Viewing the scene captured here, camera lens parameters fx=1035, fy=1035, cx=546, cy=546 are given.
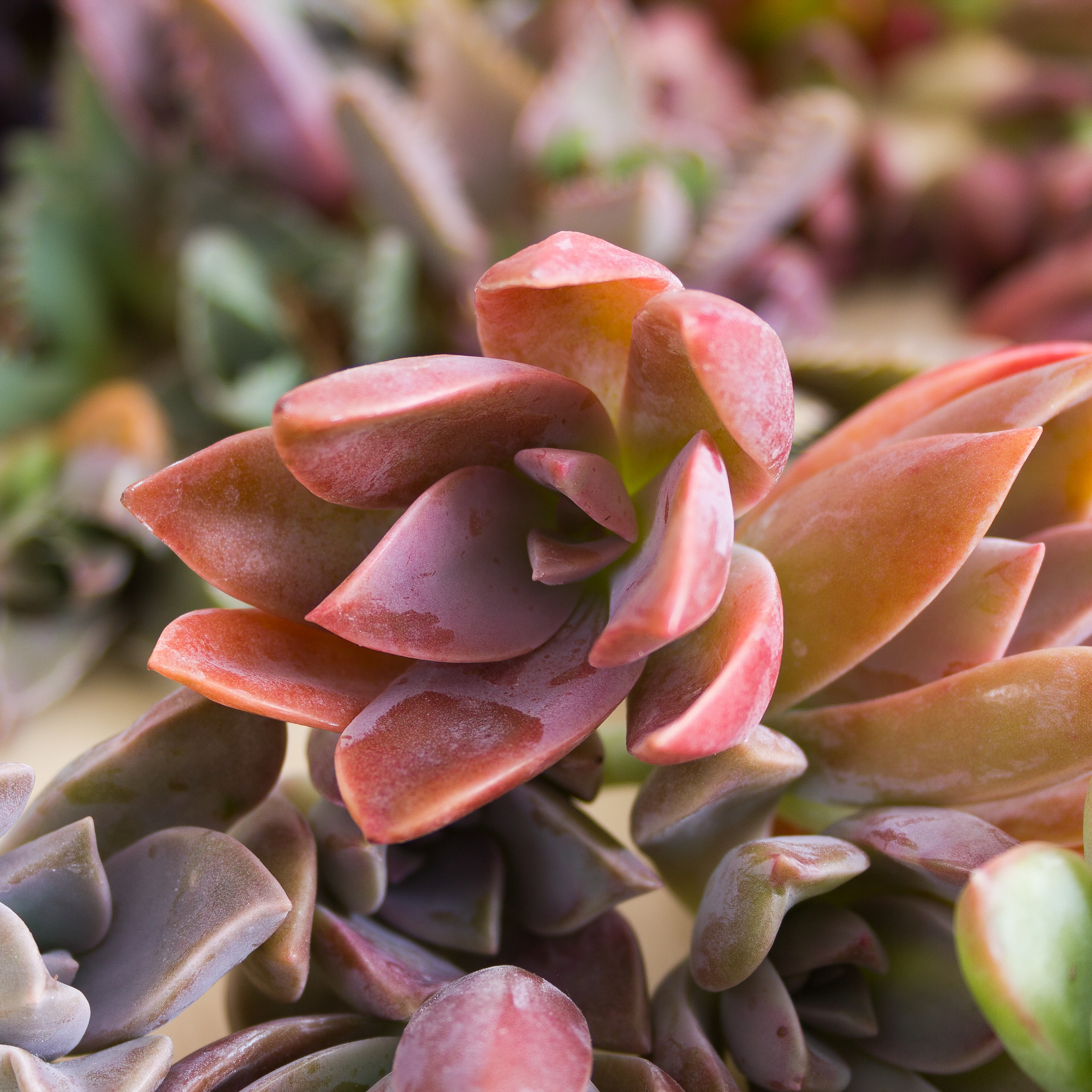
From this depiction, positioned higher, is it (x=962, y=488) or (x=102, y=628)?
(x=962, y=488)

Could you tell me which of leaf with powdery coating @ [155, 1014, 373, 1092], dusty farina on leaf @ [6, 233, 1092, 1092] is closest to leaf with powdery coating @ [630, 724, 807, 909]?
dusty farina on leaf @ [6, 233, 1092, 1092]

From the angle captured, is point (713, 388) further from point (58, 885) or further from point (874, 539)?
point (58, 885)

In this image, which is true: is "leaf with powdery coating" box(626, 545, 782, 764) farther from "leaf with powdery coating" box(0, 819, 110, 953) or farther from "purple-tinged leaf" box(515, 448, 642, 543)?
"leaf with powdery coating" box(0, 819, 110, 953)

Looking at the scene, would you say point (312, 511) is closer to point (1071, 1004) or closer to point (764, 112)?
point (1071, 1004)

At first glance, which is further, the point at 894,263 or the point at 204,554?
the point at 894,263

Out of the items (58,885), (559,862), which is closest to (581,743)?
(559,862)

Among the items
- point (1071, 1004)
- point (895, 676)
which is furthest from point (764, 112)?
point (1071, 1004)
